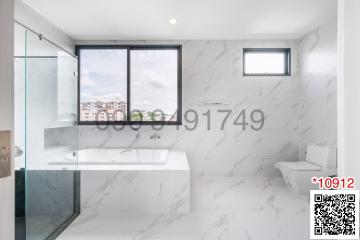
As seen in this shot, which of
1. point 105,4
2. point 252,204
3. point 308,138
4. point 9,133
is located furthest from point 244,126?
point 9,133

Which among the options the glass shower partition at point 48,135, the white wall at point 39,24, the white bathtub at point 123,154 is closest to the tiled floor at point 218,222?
the glass shower partition at point 48,135

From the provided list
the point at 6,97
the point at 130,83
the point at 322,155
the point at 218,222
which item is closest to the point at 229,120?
the point at 322,155

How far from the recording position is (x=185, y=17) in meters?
3.80

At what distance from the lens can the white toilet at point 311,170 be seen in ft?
12.2

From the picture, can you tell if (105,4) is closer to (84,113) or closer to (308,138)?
(84,113)

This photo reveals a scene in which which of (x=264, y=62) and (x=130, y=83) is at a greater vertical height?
(x=264, y=62)

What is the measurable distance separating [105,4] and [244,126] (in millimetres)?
3096

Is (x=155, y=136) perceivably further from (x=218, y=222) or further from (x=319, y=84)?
(x=319, y=84)

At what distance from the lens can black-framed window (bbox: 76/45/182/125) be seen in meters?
4.92

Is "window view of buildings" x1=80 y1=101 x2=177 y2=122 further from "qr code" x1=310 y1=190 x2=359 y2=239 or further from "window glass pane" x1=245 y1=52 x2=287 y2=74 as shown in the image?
"qr code" x1=310 y1=190 x2=359 y2=239

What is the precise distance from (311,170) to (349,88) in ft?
10.5

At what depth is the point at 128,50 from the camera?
4.92m

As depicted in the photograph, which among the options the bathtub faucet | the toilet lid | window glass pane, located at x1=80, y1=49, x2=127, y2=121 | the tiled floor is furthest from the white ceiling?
the tiled floor

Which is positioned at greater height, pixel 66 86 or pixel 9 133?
pixel 66 86
